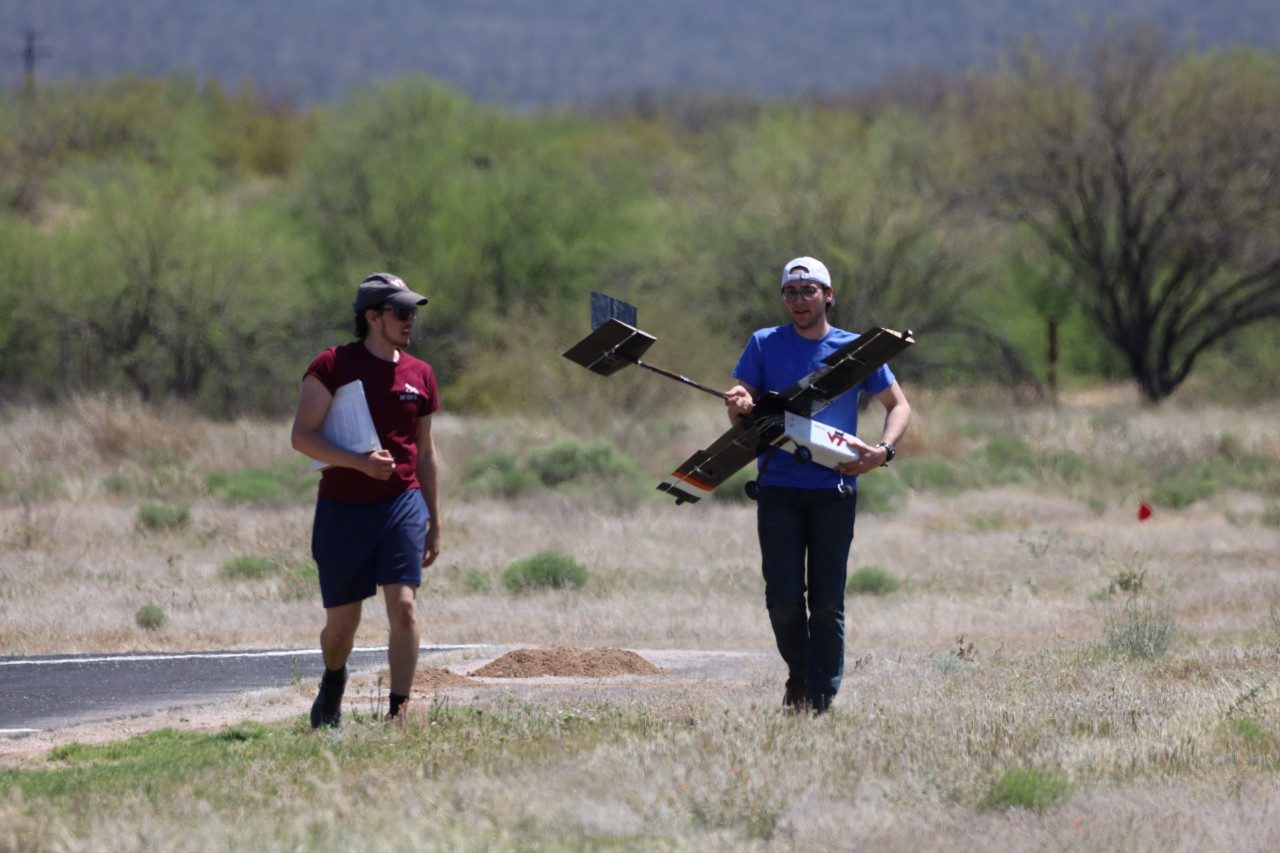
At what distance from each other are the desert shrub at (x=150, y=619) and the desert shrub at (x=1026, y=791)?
28.6 feet

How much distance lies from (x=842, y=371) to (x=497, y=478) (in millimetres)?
17454

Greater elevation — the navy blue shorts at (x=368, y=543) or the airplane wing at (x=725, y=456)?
the airplane wing at (x=725, y=456)

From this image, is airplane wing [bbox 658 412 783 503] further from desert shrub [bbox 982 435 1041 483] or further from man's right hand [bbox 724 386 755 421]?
desert shrub [bbox 982 435 1041 483]

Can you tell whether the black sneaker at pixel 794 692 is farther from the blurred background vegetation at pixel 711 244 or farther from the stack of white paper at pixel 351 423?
the blurred background vegetation at pixel 711 244

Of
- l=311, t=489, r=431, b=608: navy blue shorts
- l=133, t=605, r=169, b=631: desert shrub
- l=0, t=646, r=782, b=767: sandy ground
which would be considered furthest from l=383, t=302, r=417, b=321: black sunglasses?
l=133, t=605, r=169, b=631: desert shrub

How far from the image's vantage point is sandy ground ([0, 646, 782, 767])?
8773mm

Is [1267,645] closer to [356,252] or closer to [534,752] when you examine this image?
[534,752]

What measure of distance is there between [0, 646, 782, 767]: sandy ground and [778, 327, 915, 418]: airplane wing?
2.19m

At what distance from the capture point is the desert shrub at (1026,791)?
20.7 feet

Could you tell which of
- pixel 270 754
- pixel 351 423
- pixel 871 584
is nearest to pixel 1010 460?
pixel 871 584

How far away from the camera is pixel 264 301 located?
39.5 m

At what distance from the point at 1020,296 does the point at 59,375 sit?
74.8 feet

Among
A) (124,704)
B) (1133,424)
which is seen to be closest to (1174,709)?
(124,704)

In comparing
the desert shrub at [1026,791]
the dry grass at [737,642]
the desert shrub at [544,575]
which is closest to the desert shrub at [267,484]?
the dry grass at [737,642]
